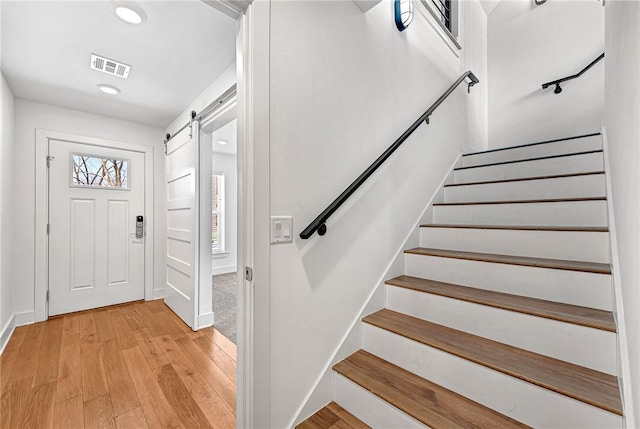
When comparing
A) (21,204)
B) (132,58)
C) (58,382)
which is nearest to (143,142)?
(21,204)

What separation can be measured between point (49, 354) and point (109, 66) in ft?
8.15

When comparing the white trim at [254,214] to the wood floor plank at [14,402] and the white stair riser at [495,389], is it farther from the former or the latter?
the wood floor plank at [14,402]

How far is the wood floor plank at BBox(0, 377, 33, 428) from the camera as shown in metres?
1.50

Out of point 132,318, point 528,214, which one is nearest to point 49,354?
point 132,318

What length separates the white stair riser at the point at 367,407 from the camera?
1.11m

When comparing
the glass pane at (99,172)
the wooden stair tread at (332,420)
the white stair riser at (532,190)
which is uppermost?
the glass pane at (99,172)

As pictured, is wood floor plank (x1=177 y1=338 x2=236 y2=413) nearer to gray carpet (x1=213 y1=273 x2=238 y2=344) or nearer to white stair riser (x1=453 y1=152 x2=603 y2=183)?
gray carpet (x1=213 y1=273 x2=238 y2=344)

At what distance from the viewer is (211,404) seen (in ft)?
5.38

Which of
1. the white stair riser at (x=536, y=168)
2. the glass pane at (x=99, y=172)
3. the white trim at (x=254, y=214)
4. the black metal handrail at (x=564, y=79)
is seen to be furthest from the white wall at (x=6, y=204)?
the black metal handrail at (x=564, y=79)

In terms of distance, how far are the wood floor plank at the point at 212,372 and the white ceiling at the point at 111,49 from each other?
96.3 inches

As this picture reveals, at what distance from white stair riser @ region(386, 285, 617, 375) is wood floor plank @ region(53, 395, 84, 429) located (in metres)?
1.98

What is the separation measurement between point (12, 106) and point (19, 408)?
2823 millimetres

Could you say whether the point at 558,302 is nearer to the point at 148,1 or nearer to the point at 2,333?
the point at 148,1

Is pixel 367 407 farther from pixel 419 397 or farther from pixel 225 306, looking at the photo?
pixel 225 306
